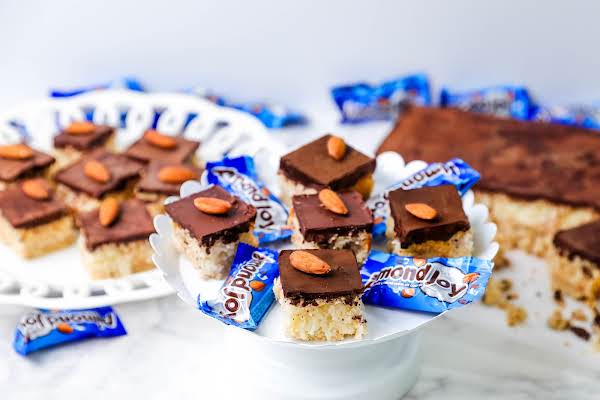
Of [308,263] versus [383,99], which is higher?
[308,263]

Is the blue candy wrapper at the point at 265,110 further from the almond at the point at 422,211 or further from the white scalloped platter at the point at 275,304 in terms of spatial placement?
the almond at the point at 422,211

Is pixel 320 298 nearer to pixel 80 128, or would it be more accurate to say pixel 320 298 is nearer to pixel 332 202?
pixel 332 202

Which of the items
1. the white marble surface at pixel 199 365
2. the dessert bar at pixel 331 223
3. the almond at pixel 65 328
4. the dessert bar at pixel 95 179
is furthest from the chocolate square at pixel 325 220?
the dessert bar at pixel 95 179

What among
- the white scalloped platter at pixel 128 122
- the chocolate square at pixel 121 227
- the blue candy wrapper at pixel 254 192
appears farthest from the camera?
the white scalloped platter at pixel 128 122

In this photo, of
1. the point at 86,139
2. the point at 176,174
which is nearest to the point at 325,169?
the point at 176,174

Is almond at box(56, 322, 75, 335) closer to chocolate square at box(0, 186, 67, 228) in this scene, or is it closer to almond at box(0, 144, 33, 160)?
chocolate square at box(0, 186, 67, 228)

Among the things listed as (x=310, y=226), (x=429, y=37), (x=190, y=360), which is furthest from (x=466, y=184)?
(x=429, y=37)

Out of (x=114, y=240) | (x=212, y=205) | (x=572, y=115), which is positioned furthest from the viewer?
(x=572, y=115)
